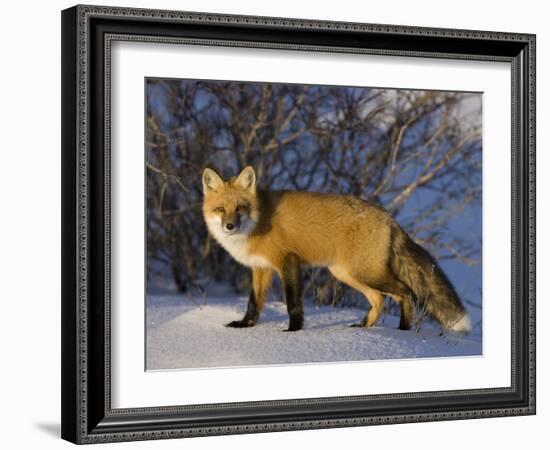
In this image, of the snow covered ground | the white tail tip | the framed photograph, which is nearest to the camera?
the framed photograph

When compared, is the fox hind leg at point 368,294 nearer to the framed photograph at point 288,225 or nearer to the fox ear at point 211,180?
the framed photograph at point 288,225

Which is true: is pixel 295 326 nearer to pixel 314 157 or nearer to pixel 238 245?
pixel 238 245

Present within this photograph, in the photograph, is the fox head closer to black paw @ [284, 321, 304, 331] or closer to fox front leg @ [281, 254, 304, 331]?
fox front leg @ [281, 254, 304, 331]

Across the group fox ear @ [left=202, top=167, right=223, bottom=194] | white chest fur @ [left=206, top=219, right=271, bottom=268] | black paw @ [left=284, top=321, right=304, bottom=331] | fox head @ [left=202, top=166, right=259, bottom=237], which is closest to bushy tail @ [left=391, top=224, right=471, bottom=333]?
black paw @ [left=284, top=321, right=304, bottom=331]

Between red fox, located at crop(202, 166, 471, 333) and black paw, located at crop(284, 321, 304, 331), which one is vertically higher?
red fox, located at crop(202, 166, 471, 333)

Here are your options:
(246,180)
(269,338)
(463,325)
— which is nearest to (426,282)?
(463,325)

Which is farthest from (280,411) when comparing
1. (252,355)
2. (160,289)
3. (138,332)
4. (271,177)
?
(271,177)

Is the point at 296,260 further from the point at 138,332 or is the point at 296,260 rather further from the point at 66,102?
the point at 66,102
